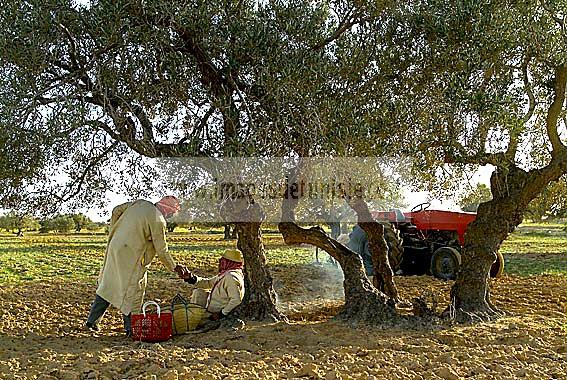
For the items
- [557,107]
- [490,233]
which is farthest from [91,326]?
[557,107]

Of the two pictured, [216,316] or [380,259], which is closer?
[216,316]

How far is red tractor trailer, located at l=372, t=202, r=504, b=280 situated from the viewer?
560 inches

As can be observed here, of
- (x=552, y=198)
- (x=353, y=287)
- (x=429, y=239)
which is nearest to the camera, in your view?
(x=353, y=287)

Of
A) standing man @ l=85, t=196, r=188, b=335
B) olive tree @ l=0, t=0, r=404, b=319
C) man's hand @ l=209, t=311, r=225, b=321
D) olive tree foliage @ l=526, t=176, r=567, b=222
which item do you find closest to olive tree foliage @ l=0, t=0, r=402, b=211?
olive tree @ l=0, t=0, r=404, b=319

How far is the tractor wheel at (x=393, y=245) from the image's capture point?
14.0m

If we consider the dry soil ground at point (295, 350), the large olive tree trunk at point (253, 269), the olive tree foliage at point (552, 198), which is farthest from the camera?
the olive tree foliage at point (552, 198)

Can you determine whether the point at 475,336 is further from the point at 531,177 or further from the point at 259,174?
the point at 259,174

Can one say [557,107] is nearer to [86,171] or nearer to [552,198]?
[552,198]

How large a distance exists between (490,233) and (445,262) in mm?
6205

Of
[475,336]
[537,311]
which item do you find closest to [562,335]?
[475,336]

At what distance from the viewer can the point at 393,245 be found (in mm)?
14039

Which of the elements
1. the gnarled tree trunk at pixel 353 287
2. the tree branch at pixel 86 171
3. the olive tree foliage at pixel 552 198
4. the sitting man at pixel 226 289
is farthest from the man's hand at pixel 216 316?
the olive tree foliage at pixel 552 198

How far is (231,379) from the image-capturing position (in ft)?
16.4

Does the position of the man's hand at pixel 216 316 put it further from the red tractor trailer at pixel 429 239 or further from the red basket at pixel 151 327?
the red tractor trailer at pixel 429 239
